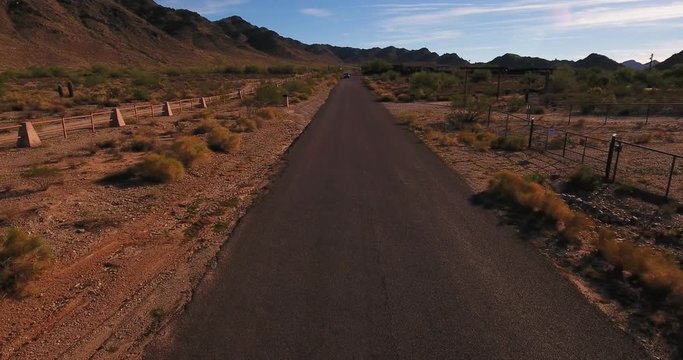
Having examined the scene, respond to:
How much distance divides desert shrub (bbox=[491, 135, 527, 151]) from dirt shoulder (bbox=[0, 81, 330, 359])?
10159 millimetres

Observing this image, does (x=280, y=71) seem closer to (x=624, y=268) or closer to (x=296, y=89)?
(x=296, y=89)

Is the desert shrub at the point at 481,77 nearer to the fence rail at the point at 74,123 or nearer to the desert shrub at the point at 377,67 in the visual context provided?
the desert shrub at the point at 377,67

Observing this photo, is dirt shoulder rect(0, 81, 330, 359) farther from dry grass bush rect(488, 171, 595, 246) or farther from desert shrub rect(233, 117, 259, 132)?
desert shrub rect(233, 117, 259, 132)

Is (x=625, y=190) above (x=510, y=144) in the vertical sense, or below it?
above

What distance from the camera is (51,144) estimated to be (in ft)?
69.1

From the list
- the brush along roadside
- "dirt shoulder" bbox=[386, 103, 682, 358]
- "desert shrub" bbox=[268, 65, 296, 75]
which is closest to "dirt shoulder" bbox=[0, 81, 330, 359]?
"dirt shoulder" bbox=[386, 103, 682, 358]

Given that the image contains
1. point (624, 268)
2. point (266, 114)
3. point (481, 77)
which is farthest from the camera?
point (481, 77)

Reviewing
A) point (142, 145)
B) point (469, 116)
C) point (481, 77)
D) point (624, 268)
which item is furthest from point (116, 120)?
point (481, 77)

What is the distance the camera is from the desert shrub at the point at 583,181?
47.4ft

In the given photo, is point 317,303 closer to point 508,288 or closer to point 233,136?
point 508,288

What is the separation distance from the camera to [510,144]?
2189 cm

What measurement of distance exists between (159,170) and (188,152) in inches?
104

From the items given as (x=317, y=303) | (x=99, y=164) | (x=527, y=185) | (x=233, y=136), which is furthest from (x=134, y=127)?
(x=317, y=303)

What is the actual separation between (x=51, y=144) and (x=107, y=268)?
1537 centimetres
